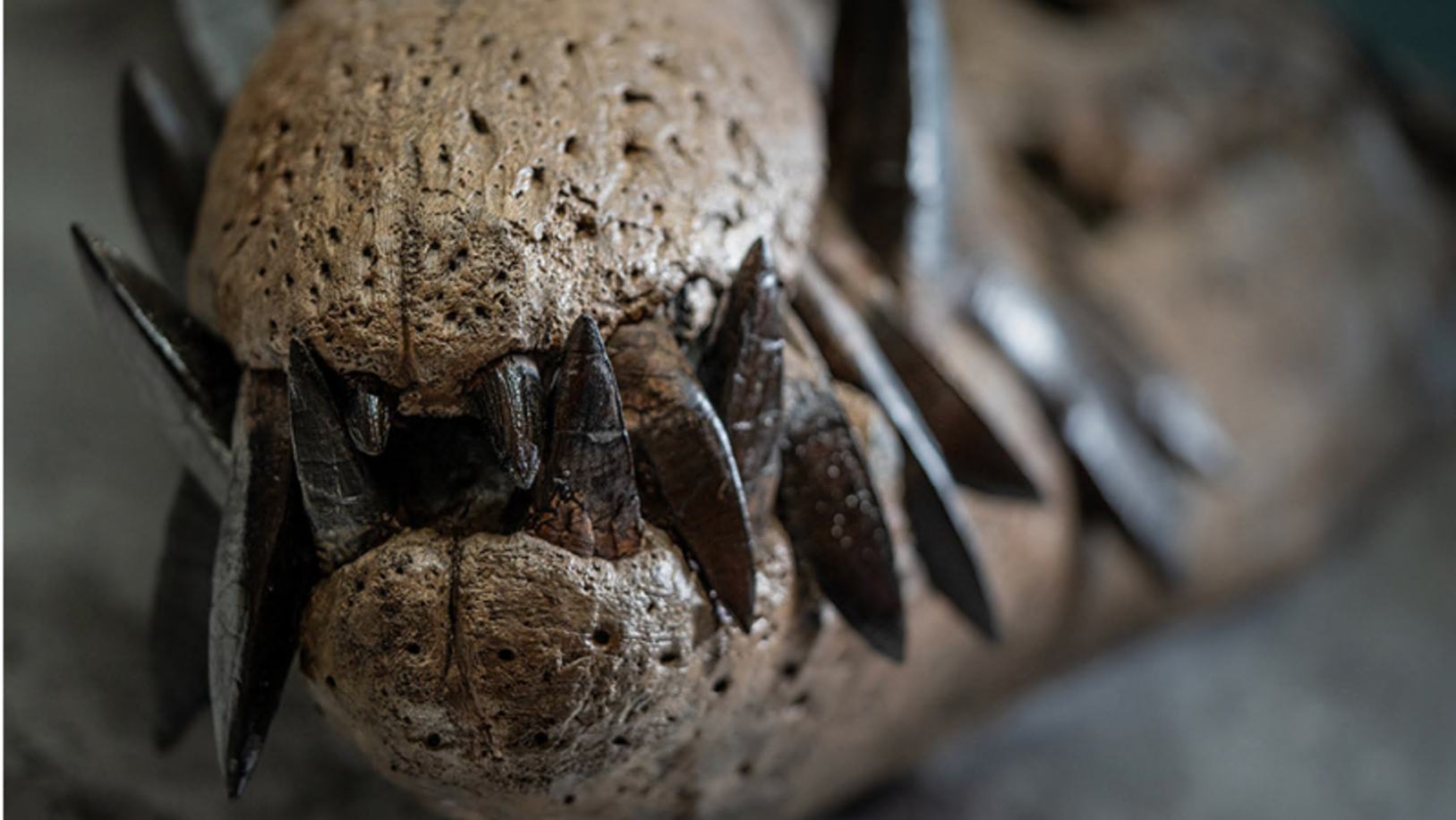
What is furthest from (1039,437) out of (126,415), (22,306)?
(22,306)

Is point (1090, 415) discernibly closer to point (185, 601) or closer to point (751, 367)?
point (751, 367)

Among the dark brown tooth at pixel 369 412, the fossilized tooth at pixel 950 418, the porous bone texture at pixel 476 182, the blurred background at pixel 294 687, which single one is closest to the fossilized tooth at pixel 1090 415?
the blurred background at pixel 294 687

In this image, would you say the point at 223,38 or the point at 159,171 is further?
the point at 223,38

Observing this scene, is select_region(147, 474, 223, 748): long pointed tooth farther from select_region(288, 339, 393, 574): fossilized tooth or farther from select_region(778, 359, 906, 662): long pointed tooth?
select_region(778, 359, 906, 662): long pointed tooth

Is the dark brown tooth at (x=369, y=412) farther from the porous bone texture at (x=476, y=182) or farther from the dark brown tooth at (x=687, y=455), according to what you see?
the dark brown tooth at (x=687, y=455)

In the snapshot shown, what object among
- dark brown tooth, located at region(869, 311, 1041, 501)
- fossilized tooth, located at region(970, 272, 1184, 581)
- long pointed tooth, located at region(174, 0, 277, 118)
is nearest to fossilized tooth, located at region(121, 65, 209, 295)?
long pointed tooth, located at region(174, 0, 277, 118)

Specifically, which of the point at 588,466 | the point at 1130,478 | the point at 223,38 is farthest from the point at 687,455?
the point at 1130,478
